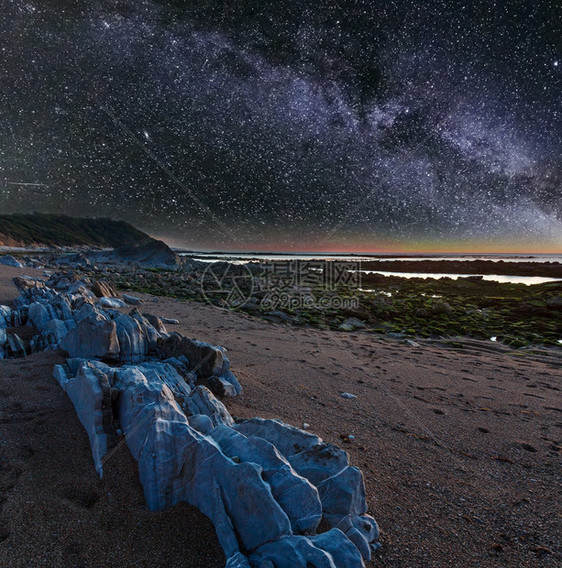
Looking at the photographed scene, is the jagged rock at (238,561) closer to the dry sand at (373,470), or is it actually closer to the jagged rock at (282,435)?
the dry sand at (373,470)

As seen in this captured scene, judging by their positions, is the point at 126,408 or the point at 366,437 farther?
the point at 366,437

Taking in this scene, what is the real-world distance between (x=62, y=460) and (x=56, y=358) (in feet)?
6.77

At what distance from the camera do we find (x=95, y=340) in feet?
12.4

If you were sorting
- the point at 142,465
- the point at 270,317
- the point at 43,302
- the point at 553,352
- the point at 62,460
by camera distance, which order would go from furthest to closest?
the point at 270,317 < the point at 553,352 < the point at 43,302 < the point at 62,460 < the point at 142,465

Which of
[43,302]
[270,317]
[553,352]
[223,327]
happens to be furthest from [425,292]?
[43,302]

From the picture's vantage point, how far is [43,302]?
561 centimetres

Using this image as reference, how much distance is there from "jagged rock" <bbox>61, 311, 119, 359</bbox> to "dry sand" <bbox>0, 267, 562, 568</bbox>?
0.37 meters

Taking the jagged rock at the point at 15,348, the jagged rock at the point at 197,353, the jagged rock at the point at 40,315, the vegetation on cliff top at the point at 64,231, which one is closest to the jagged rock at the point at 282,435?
the jagged rock at the point at 197,353

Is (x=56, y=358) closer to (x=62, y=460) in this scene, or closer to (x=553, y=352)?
(x=62, y=460)

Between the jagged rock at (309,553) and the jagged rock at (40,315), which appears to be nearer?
the jagged rock at (309,553)

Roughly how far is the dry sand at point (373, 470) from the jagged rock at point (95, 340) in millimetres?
369

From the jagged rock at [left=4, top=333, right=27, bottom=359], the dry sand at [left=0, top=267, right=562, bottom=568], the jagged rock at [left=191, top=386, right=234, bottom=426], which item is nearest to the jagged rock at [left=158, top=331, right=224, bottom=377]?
the dry sand at [left=0, top=267, right=562, bottom=568]

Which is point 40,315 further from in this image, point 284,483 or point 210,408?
point 284,483

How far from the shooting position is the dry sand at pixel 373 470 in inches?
68.2
